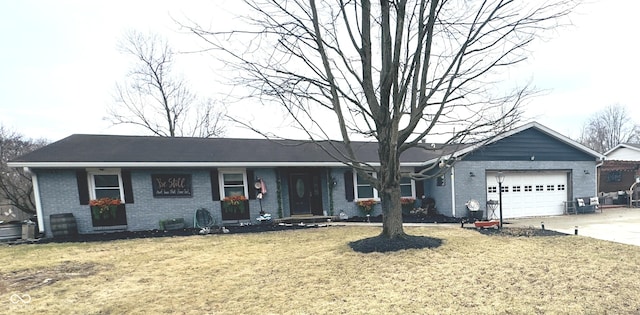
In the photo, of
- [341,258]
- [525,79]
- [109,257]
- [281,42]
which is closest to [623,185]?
[525,79]

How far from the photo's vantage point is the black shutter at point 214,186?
10.8 m

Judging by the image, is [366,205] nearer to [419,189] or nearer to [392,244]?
[419,189]

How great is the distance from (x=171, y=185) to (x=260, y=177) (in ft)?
10.9

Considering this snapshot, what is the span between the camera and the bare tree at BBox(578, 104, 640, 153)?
118 ft

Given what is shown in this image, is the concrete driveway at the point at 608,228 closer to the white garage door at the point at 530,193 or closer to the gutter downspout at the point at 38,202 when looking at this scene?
the white garage door at the point at 530,193

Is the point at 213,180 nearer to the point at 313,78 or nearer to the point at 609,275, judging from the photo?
the point at 313,78

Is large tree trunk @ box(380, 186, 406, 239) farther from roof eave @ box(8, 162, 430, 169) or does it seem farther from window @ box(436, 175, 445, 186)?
window @ box(436, 175, 445, 186)

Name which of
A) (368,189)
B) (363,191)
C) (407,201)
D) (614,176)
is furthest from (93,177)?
(614,176)

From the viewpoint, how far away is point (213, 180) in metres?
10.8

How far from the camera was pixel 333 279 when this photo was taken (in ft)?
14.6

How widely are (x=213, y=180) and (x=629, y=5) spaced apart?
41.8ft

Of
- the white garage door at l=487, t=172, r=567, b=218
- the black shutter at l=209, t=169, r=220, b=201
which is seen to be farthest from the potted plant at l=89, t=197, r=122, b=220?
the white garage door at l=487, t=172, r=567, b=218

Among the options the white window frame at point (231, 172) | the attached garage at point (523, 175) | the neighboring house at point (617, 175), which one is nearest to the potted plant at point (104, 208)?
the white window frame at point (231, 172)

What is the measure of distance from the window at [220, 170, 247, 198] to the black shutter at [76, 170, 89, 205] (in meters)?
4.47
